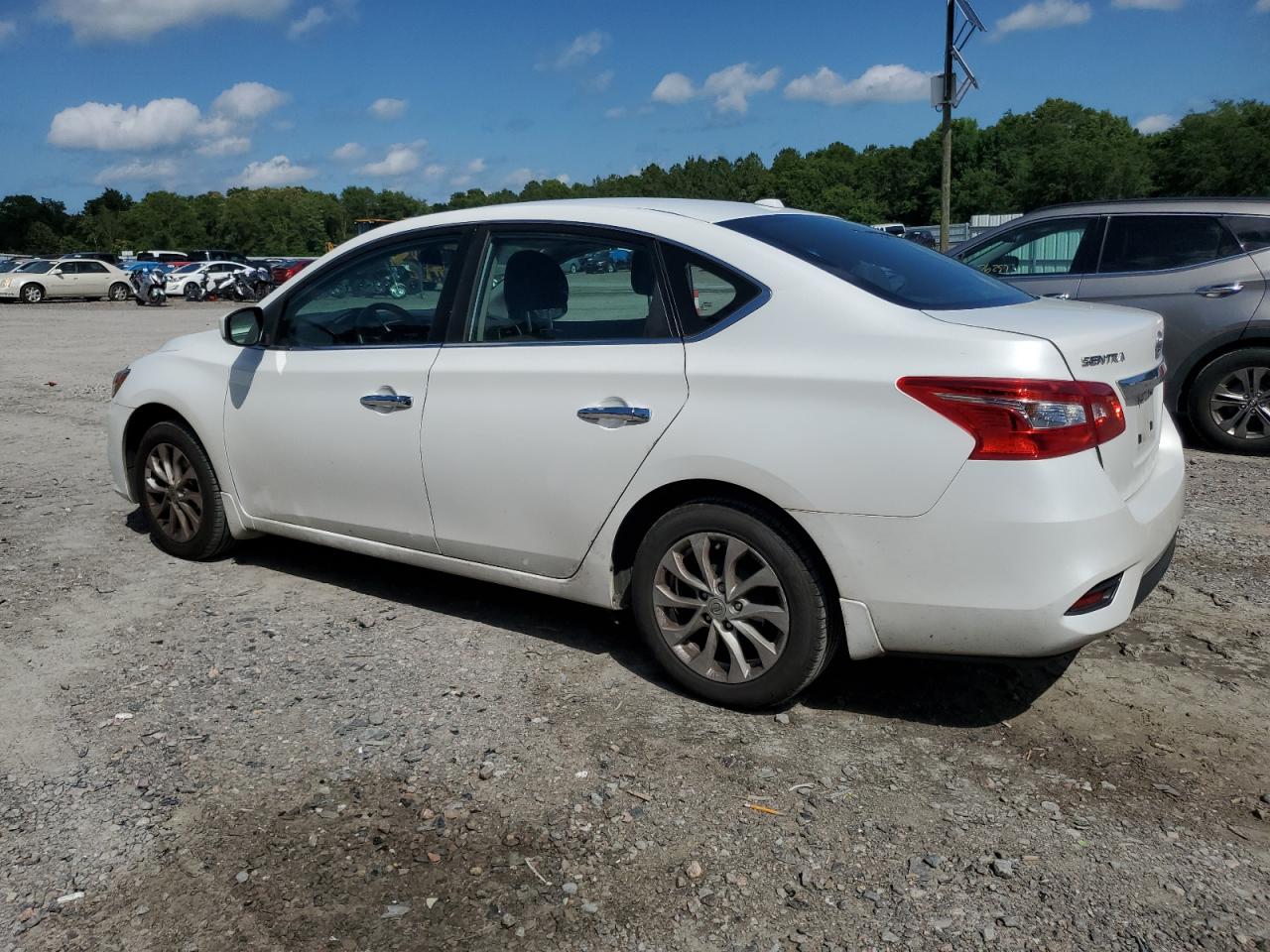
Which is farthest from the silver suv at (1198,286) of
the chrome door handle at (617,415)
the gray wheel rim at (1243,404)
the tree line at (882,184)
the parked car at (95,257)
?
the tree line at (882,184)

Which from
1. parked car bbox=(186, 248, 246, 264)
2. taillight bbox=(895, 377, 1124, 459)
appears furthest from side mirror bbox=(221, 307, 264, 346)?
parked car bbox=(186, 248, 246, 264)

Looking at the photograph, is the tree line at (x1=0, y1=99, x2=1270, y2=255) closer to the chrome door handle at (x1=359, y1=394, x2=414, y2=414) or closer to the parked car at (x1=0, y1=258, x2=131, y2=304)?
the parked car at (x1=0, y1=258, x2=131, y2=304)

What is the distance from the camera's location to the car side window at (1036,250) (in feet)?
29.3

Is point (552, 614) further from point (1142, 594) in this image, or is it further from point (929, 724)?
point (1142, 594)

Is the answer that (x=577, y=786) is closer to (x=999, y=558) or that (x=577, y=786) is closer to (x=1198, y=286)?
(x=999, y=558)

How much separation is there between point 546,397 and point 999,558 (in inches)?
67.3

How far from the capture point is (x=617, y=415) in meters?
3.98

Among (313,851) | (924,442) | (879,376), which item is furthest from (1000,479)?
(313,851)

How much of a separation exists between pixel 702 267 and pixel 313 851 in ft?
7.37

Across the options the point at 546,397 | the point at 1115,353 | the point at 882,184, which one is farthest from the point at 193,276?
the point at 882,184

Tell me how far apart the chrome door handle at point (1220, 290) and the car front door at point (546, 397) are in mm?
5828

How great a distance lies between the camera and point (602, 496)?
160 inches

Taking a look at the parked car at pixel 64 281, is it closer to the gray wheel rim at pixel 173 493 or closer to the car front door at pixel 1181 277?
the gray wheel rim at pixel 173 493

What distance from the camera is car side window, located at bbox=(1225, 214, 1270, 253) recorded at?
8.19m
